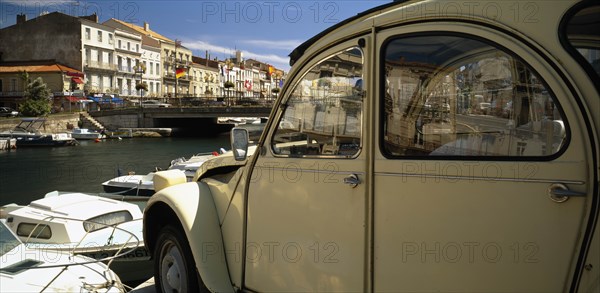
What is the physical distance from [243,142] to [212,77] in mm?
118055

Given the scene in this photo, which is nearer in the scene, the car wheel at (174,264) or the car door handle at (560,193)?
the car door handle at (560,193)

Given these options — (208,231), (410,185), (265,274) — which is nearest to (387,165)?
(410,185)

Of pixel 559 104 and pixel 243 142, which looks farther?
pixel 243 142

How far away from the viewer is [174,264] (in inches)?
167

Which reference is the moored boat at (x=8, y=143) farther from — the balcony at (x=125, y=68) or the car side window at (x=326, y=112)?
the car side window at (x=326, y=112)

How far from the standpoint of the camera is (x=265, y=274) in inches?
132

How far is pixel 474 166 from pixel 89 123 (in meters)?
66.7

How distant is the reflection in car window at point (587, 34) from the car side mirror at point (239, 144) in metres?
2.22

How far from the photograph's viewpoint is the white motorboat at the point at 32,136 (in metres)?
49.2

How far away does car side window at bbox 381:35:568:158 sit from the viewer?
2248 mm

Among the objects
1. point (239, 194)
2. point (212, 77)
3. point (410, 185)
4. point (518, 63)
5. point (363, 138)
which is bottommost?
point (239, 194)

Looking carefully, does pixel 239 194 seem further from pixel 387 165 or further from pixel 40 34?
pixel 40 34

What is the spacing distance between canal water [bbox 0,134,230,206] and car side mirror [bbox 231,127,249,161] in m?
21.6

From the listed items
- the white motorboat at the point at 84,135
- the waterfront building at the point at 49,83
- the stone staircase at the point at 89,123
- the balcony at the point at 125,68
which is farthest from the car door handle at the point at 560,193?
the balcony at the point at 125,68
